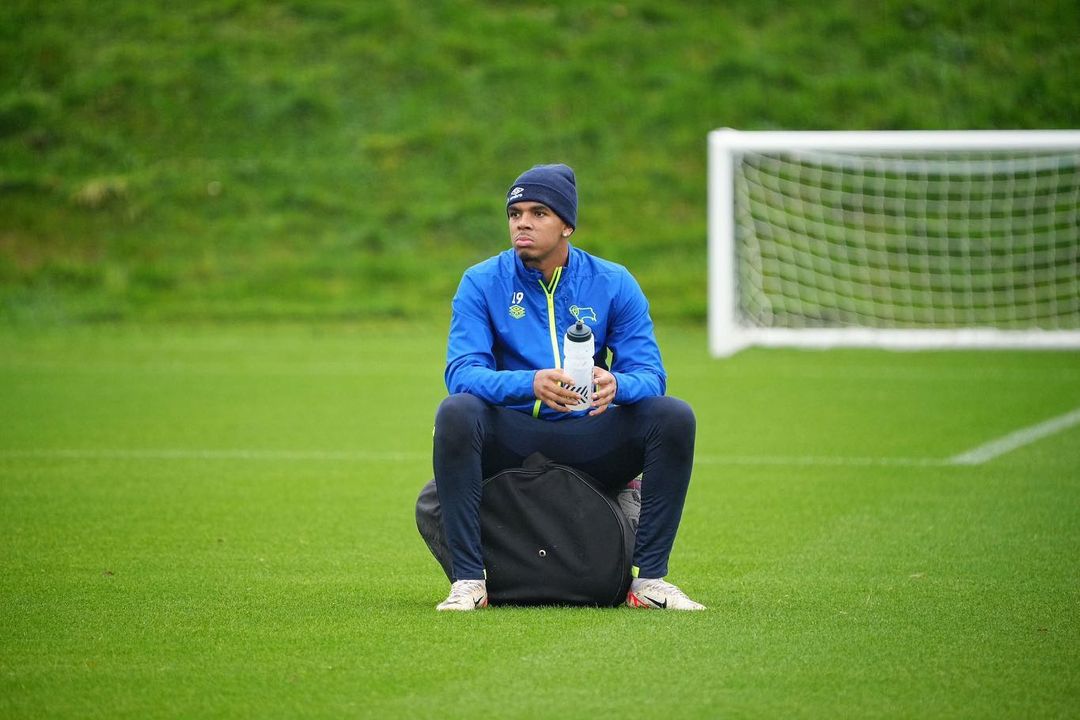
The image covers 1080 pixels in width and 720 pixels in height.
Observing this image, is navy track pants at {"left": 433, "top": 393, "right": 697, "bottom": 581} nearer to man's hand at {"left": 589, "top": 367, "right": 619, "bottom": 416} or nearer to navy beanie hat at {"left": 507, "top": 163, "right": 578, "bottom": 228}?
man's hand at {"left": 589, "top": 367, "right": 619, "bottom": 416}

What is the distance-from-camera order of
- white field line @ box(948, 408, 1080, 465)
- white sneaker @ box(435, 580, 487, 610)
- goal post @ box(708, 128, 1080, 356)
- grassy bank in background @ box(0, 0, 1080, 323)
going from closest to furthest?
white sneaker @ box(435, 580, 487, 610)
white field line @ box(948, 408, 1080, 465)
goal post @ box(708, 128, 1080, 356)
grassy bank in background @ box(0, 0, 1080, 323)

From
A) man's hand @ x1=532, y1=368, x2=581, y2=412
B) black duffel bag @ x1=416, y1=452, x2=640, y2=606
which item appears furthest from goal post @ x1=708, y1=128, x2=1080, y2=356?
man's hand @ x1=532, y1=368, x2=581, y2=412

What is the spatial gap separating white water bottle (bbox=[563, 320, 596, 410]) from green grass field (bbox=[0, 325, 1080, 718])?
0.76m

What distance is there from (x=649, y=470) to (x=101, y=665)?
1884 millimetres

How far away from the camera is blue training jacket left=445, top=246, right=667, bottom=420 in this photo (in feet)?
17.6

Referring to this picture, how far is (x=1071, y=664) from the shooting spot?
4.54 m

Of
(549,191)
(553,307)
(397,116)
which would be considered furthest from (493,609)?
(397,116)

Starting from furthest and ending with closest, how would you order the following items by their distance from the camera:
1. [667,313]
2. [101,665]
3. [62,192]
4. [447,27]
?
1. [447,27]
2. [62,192]
3. [667,313]
4. [101,665]

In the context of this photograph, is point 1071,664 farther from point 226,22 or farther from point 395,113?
point 226,22

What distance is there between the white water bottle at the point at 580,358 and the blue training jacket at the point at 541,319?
27cm

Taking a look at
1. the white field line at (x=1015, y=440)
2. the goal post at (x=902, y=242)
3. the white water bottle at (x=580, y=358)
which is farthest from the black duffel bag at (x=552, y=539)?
the goal post at (x=902, y=242)

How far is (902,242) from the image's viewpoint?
18953 millimetres

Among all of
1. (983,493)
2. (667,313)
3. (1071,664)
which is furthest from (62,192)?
(1071,664)

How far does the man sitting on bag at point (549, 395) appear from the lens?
17.1 feet
